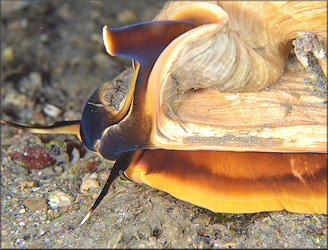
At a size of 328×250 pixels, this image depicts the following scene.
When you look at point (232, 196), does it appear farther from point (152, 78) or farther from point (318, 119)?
point (152, 78)

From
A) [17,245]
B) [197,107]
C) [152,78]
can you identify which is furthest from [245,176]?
[17,245]

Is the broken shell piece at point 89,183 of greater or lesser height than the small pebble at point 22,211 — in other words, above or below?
below

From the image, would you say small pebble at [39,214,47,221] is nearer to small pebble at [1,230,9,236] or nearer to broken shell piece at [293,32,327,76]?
small pebble at [1,230,9,236]

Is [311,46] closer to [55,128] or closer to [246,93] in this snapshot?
[246,93]

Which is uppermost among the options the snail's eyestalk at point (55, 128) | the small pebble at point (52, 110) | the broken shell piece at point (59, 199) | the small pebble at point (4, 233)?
the snail's eyestalk at point (55, 128)

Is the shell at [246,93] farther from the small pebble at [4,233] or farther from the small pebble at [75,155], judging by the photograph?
the small pebble at [75,155]

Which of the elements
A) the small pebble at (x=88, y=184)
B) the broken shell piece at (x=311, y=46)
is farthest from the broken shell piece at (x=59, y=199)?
the broken shell piece at (x=311, y=46)

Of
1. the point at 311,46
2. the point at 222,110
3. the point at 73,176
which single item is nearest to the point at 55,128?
the point at 73,176
